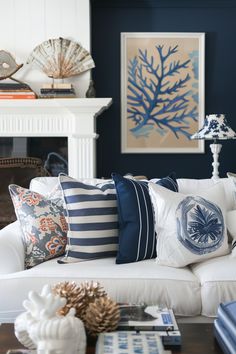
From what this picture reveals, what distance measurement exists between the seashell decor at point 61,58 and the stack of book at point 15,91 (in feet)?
0.85

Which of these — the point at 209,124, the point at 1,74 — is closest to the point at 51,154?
the point at 1,74

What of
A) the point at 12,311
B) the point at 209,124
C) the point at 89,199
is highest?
the point at 209,124

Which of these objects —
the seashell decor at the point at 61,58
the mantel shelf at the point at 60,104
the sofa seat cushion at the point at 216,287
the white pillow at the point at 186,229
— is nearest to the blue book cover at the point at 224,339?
the sofa seat cushion at the point at 216,287

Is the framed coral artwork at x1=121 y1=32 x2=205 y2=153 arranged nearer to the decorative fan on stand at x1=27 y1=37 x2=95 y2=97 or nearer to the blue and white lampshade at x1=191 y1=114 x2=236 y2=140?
the decorative fan on stand at x1=27 y1=37 x2=95 y2=97

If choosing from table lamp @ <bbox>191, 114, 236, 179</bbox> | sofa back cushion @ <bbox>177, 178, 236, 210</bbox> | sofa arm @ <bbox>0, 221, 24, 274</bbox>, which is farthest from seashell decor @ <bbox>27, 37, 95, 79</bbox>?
sofa arm @ <bbox>0, 221, 24, 274</bbox>

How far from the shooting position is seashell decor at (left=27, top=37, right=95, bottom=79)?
15.1ft

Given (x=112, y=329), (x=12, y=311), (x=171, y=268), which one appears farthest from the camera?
(x=171, y=268)

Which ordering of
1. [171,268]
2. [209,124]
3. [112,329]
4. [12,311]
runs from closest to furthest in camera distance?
[112,329] < [12,311] < [171,268] < [209,124]

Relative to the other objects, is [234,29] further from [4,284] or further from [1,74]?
[4,284]

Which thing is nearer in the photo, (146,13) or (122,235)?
(122,235)

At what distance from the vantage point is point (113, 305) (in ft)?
5.20

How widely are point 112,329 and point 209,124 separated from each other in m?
2.97

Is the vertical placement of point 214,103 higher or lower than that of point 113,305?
higher

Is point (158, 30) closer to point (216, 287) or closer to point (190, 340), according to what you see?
point (216, 287)
